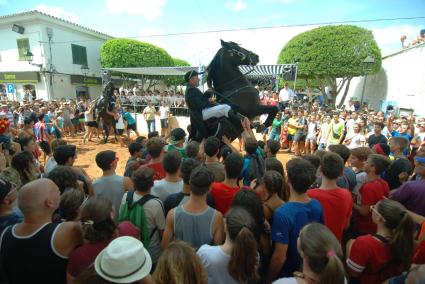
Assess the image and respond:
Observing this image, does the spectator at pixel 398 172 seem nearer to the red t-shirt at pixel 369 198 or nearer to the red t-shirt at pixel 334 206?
the red t-shirt at pixel 369 198

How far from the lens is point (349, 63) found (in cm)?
2002

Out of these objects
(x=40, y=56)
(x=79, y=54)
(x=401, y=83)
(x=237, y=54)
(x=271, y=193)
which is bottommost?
(x=271, y=193)

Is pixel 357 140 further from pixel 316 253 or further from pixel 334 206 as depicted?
pixel 316 253

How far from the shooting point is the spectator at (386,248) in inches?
71.6

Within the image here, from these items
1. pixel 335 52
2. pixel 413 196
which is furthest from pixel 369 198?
pixel 335 52

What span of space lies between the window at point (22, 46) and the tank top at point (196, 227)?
26.9 metres

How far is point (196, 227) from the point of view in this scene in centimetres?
219

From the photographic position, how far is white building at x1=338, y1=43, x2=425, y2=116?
14.1m

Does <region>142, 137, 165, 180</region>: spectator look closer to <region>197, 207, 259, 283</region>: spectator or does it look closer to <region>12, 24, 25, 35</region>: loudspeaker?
<region>197, 207, 259, 283</region>: spectator

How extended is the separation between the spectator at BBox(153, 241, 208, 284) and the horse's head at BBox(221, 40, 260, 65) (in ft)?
14.1

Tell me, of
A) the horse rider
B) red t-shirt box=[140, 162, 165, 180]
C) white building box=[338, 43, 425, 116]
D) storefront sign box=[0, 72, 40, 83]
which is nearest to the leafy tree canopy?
storefront sign box=[0, 72, 40, 83]

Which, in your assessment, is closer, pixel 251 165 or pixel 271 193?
pixel 271 193

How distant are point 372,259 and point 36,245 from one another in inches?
88.1

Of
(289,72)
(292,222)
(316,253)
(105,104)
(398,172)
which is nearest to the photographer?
(316,253)
